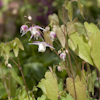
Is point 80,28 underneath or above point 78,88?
above

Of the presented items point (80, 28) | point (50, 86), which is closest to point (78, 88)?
point (50, 86)

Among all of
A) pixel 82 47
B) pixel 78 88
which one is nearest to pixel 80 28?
pixel 82 47

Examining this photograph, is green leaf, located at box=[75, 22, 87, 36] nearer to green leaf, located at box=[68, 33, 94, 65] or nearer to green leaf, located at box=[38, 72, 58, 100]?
green leaf, located at box=[68, 33, 94, 65]

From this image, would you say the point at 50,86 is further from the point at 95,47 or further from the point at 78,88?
the point at 95,47

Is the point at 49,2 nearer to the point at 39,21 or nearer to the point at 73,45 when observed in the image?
the point at 39,21

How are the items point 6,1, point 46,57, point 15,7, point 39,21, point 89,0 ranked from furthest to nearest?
1. point 89,0
2. point 6,1
3. point 15,7
4. point 39,21
5. point 46,57

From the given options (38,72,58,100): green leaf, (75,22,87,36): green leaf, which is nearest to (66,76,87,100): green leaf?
(38,72,58,100): green leaf

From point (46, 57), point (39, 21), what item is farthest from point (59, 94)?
point (39, 21)

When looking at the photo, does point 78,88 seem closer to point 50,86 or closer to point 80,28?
point 50,86

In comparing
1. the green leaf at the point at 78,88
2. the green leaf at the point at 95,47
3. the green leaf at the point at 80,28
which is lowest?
the green leaf at the point at 78,88

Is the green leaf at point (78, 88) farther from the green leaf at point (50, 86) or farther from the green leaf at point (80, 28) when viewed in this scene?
the green leaf at point (80, 28)

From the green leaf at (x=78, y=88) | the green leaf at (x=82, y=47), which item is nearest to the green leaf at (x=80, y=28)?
the green leaf at (x=82, y=47)
